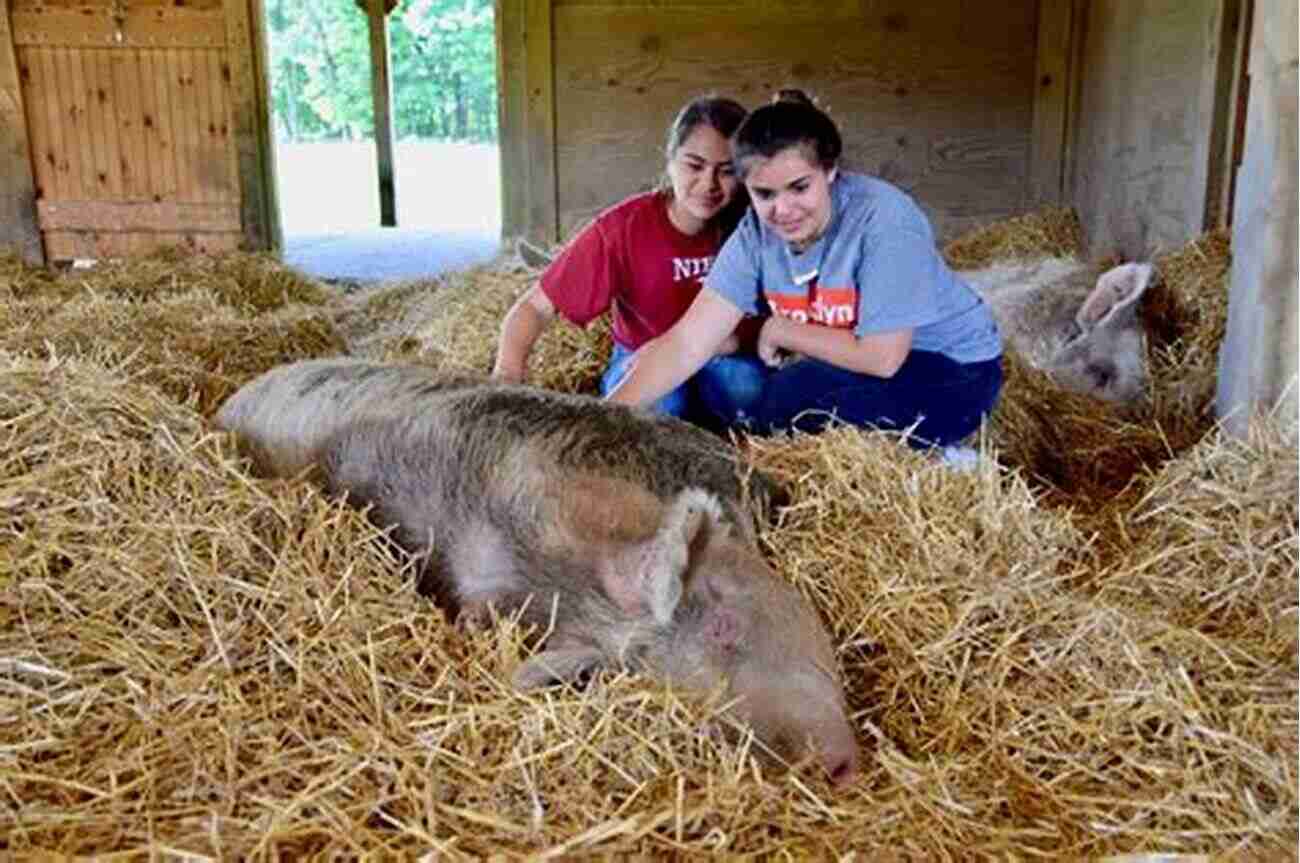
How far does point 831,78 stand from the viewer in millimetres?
8383

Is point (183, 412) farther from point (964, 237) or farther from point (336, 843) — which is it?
point (964, 237)

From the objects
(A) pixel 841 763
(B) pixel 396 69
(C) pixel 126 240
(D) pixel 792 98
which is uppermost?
(B) pixel 396 69

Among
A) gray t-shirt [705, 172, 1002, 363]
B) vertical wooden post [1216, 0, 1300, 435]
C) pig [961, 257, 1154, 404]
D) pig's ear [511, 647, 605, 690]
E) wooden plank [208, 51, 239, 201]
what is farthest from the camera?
wooden plank [208, 51, 239, 201]

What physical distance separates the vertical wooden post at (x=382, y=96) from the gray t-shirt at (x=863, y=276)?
23.5 ft

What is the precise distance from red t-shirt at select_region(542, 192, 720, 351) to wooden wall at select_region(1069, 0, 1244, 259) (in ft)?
7.81

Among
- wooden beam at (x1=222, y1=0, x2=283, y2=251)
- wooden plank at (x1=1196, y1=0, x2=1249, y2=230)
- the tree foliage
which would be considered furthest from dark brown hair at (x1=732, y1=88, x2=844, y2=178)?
the tree foliage

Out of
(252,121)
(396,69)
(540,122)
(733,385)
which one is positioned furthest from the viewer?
(396,69)

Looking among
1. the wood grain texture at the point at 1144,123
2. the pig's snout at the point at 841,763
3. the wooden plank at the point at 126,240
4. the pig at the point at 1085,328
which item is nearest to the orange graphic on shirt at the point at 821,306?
the pig's snout at the point at 841,763

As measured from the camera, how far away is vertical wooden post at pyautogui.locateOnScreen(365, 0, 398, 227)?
1002cm

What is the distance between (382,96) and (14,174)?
9.34ft

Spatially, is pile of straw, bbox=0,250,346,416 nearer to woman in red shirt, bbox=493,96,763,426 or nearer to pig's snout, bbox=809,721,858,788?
woman in red shirt, bbox=493,96,763,426

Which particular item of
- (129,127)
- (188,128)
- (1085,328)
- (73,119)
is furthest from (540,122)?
(1085,328)

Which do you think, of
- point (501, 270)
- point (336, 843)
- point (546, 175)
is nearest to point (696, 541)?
point (336, 843)

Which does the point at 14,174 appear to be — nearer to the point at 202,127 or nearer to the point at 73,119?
the point at 73,119
